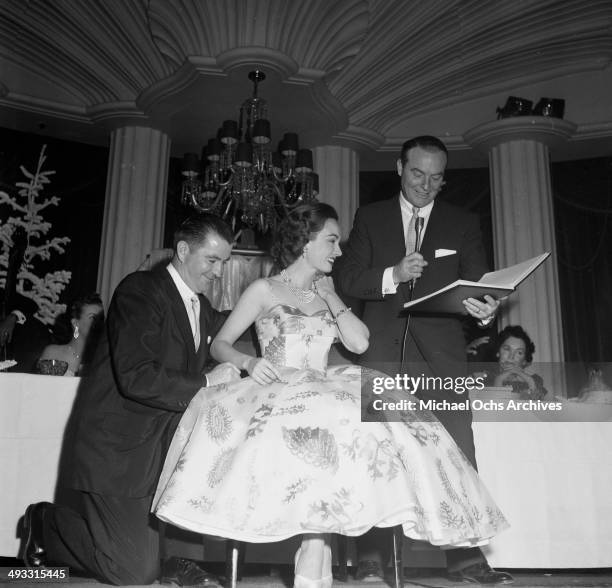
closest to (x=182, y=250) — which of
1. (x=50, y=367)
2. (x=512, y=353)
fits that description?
(x=50, y=367)

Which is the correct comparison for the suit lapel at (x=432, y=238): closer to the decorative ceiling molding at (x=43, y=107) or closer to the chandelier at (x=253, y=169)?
the chandelier at (x=253, y=169)

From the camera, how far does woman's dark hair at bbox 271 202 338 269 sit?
2625mm

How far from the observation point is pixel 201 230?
2.58m

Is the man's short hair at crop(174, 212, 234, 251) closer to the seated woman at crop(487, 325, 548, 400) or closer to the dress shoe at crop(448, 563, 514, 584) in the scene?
the dress shoe at crop(448, 563, 514, 584)

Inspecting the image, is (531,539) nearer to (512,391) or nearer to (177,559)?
(512,391)

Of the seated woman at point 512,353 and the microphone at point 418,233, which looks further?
the seated woman at point 512,353

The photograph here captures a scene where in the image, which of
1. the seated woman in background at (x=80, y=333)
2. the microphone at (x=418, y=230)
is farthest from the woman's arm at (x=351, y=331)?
the seated woman in background at (x=80, y=333)

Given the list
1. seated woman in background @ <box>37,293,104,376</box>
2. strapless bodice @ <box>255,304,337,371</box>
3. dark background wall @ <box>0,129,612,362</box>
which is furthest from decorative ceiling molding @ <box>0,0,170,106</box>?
strapless bodice @ <box>255,304,337,371</box>

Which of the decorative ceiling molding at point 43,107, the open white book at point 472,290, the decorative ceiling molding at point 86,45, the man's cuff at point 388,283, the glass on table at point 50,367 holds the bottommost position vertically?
the glass on table at point 50,367

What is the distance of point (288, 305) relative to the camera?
2.53 meters

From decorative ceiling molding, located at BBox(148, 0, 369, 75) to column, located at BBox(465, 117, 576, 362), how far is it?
1.62 meters

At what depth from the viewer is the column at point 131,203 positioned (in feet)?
19.0

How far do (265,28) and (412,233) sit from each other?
9.12ft

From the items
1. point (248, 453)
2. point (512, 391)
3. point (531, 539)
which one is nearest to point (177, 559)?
point (248, 453)
